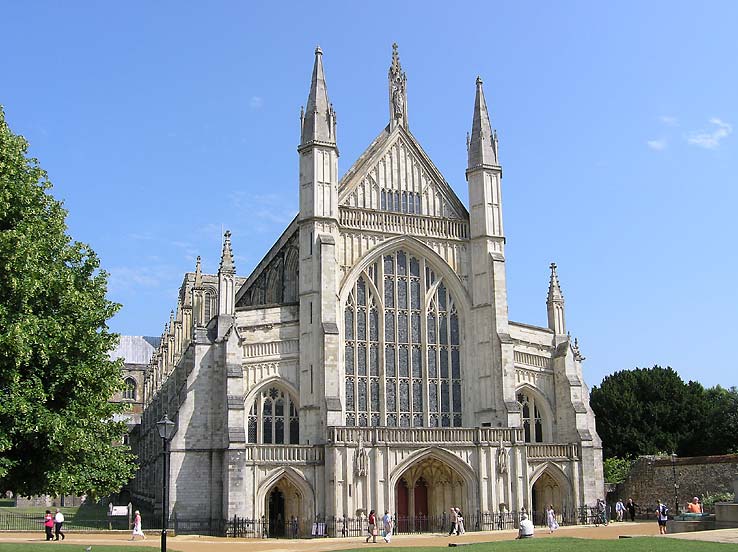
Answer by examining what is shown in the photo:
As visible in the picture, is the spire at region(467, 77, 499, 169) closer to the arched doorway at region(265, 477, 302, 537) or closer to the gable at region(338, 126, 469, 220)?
the gable at region(338, 126, 469, 220)

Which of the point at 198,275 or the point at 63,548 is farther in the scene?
the point at 198,275

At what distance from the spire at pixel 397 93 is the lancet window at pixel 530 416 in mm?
16277

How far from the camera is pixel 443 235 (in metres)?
49.2

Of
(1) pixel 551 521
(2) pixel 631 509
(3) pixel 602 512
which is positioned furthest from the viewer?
(2) pixel 631 509

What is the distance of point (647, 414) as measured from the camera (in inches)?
2675

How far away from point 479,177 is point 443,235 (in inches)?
154

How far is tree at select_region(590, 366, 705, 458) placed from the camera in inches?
2625

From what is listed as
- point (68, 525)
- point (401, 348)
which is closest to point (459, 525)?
point (401, 348)

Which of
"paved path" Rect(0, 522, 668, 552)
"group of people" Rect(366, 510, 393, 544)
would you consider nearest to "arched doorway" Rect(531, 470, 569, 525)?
"paved path" Rect(0, 522, 668, 552)

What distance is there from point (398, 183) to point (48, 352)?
28.3m

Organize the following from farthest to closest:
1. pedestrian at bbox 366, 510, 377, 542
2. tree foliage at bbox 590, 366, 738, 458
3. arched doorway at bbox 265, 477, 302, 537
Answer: tree foliage at bbox 590, 366, 738, 458
arched doorway at bbox 265, 477, 302, 537
pedestrian at bbox 366, 510, 377, 542

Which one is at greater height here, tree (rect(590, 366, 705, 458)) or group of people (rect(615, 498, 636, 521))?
tree (rect(590, 366, 705, 458))

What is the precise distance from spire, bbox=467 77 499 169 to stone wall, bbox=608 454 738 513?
1941 cm

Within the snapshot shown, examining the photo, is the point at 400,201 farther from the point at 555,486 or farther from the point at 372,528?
the point at 372,528
